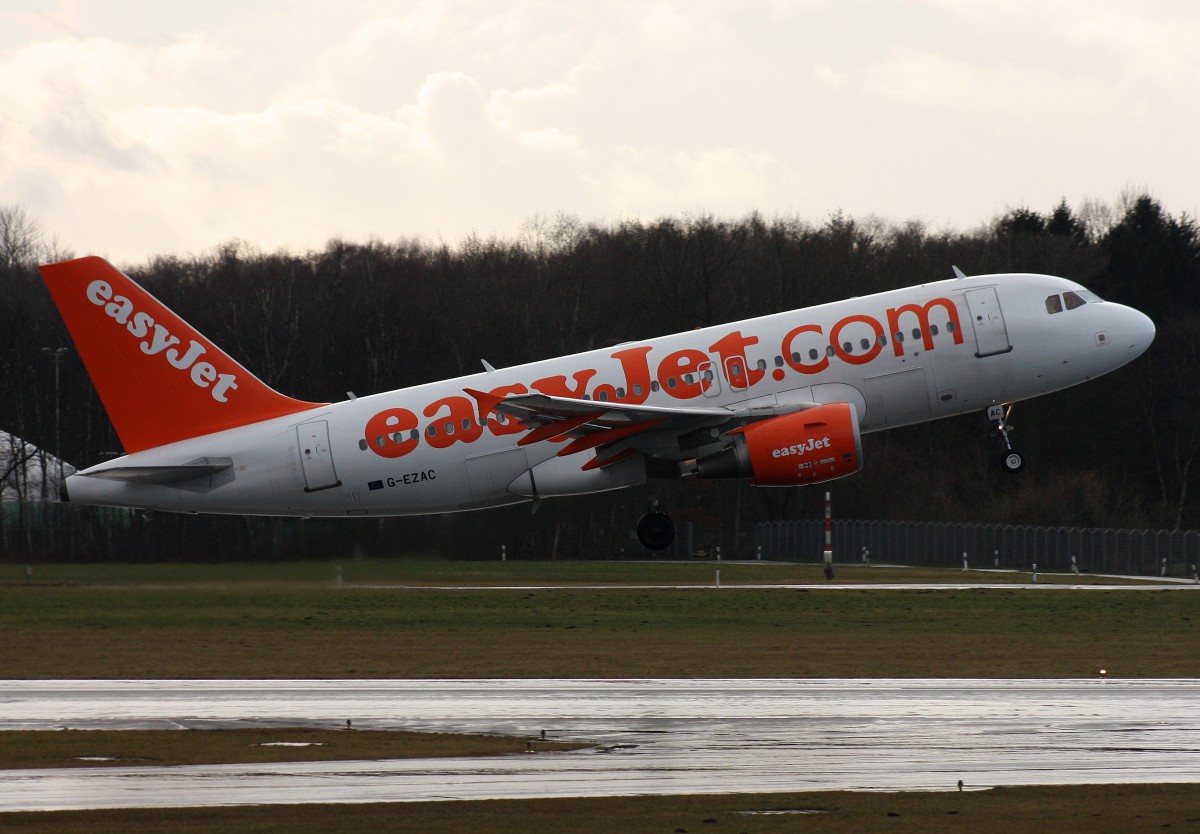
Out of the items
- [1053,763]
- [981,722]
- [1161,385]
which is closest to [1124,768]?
[1053,763]

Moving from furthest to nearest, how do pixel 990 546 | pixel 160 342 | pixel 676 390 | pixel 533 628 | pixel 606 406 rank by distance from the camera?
pixel 990 546 → pixel 533 628 → pixel 160 342 → pixel 676 390 → pixel 606 406

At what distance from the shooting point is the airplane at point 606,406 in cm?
3450

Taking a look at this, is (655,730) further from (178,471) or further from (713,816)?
(178,471)

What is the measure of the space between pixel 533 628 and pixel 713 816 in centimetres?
2108

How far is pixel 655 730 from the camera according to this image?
23.0m

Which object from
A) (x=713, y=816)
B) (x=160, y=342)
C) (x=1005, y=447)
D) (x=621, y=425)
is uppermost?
(x=160, y=342)

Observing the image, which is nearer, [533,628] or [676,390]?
[676,390]

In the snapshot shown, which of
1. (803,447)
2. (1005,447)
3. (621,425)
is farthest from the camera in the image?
(1005,447)

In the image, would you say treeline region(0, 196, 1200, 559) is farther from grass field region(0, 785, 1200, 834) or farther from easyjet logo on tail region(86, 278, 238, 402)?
grass field region(0, 785, 1200, 834)

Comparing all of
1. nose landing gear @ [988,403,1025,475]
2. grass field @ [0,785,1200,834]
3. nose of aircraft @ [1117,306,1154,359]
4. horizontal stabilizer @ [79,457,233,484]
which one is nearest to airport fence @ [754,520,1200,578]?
nose of aircraft @ [1117,306,1154,359]

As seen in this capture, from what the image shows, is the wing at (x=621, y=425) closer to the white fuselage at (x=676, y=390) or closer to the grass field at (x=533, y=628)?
the white fuselage at (x=676, y=390)

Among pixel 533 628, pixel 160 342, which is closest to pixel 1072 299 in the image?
pixel 533 628

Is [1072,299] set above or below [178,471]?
above

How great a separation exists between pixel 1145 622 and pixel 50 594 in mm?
28095
